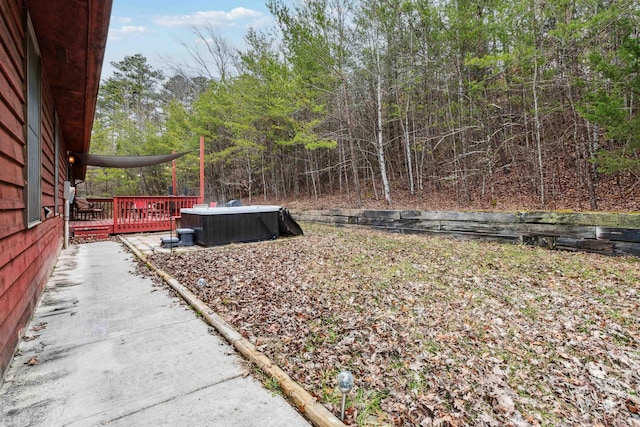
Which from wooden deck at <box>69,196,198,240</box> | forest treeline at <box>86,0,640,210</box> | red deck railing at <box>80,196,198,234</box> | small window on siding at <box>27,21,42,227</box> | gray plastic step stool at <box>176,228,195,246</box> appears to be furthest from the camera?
red deck railing at <box>80,196,198,234</box>

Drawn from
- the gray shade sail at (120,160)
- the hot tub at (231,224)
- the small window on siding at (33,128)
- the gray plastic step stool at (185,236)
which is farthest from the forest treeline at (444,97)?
the small window on siding at (33,128)

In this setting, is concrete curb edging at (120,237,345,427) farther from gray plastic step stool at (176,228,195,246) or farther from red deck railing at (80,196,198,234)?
red deck railing at (80,196,198,234)

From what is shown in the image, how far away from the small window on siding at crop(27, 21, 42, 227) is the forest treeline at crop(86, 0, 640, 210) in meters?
7.53

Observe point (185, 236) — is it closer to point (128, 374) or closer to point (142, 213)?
point (142, 213)

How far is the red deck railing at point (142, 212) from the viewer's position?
8398 mm

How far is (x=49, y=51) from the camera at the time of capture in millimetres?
3221

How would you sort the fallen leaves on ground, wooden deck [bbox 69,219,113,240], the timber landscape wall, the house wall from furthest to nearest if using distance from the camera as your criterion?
wooden deck [bbox 69,219,113,240]
the timber landscape wall
the house wall
the fallen leaves on ground

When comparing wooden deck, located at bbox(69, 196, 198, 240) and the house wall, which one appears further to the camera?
wooden deck, located at bbox(69, 196, 198, 240)

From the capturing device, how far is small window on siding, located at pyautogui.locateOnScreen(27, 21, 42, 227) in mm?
2724

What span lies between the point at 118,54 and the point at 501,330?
97.9ft

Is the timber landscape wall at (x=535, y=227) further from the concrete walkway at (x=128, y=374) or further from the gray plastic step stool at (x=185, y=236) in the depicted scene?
the concrete walkway at (x=128, y=374)

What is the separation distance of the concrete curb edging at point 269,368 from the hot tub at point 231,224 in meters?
3.01

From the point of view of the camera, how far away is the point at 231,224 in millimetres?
6613

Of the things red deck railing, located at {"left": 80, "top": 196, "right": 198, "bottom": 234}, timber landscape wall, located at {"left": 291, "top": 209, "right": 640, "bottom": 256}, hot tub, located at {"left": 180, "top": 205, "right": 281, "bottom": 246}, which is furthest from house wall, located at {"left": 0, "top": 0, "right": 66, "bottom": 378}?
timber landscape wall, located at {"left": 291, "top": 209, "right": 640, "bottom": 256}
